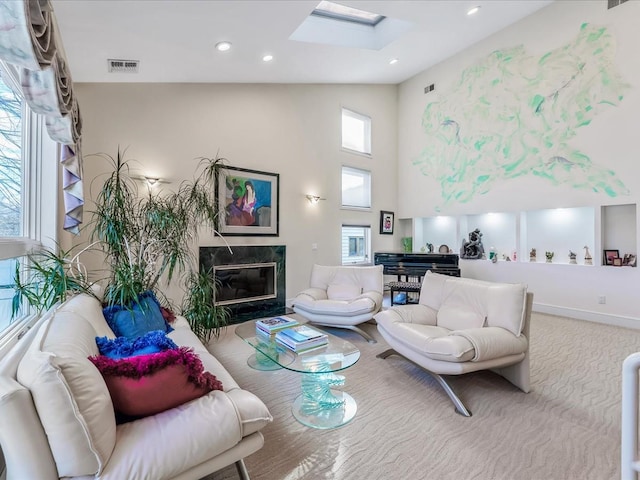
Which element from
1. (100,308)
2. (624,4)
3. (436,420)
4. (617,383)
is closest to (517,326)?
(436,420)

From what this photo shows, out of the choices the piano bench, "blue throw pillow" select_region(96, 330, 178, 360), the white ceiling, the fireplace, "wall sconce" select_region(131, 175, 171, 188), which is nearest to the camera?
"blue throw pillow" select_region(96, 330, 178, 360)

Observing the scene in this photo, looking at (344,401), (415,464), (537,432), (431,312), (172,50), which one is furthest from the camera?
(172,50)

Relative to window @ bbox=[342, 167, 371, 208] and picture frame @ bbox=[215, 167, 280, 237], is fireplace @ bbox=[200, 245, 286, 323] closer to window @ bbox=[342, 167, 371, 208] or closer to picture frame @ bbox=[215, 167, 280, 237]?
picture frame @ bbox=[215, 167, 280, 237]

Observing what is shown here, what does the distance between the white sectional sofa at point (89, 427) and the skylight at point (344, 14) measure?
14.0 feet

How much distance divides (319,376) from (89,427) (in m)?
1.52

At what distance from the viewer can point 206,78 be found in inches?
164

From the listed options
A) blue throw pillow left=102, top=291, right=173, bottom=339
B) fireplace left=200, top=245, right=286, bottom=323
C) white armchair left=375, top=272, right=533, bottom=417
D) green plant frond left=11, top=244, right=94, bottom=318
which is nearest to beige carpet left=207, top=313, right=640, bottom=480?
white armchair left=375, top=272, right=533, bottom=417

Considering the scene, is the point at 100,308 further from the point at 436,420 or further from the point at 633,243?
the point at 633,243

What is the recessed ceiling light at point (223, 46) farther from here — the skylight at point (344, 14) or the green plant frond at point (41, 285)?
the green plant frond at point (41, 285)

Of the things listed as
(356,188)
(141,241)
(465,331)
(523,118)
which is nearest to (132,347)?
(141,241)

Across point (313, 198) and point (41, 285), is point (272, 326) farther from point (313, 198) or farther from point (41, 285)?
point (313, 198)

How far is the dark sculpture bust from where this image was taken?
5.68 metres

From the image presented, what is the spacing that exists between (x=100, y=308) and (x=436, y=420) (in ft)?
8.50

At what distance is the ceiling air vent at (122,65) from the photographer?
10.3 feet
